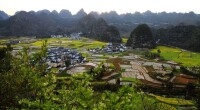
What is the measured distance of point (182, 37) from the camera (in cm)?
12488

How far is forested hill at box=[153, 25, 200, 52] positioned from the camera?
112375 mm

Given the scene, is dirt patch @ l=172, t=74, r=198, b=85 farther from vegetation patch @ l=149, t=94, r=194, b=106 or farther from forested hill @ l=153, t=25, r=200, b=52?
forested hill @ l=153, t=25, r=200, b=52

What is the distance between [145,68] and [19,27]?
117 metres

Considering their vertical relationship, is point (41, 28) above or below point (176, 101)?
above

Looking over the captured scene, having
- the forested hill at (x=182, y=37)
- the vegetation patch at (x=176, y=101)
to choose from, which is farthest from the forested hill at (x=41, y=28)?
the vegetation patch at (x=176, y=101)

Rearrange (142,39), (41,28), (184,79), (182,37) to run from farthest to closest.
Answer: (41,28) → (182,37) → (142,39) → (184,79)

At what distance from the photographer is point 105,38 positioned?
137875 millimetres

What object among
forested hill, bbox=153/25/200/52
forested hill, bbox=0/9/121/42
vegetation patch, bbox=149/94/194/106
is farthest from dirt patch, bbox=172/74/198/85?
forested hill, bbox=0/9/121/42

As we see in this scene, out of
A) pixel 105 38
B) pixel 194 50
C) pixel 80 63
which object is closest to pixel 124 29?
pixel 105 38

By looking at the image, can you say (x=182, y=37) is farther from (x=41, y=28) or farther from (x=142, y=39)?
(x=41, y=28)

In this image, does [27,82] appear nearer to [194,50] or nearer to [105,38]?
[194,50]

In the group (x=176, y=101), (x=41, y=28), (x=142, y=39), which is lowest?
(x=176, y=101)

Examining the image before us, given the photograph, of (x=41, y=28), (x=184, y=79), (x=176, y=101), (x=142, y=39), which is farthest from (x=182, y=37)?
(x=41, y=28)

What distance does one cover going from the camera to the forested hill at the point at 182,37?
112375 millimetres
